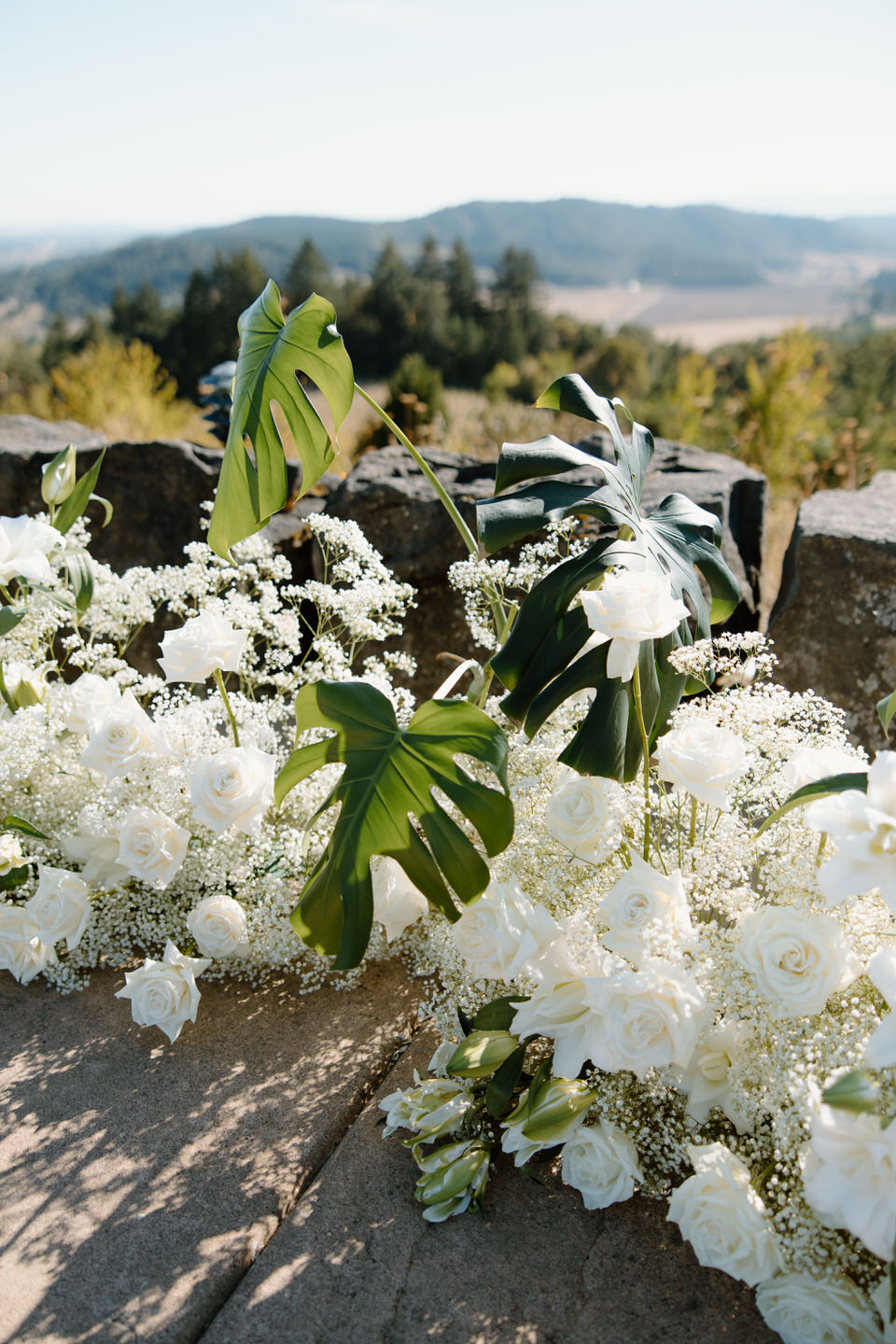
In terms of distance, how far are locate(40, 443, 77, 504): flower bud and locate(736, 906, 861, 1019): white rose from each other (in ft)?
5.54

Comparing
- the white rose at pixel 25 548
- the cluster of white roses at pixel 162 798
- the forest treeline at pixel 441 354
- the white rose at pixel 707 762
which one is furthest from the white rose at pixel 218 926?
the forest treeline at pixel 441 354

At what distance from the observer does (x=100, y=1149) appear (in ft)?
4.38

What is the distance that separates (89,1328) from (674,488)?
2418 millimetres

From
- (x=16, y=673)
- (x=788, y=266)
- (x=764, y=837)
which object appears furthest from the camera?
(x=788, y=266)

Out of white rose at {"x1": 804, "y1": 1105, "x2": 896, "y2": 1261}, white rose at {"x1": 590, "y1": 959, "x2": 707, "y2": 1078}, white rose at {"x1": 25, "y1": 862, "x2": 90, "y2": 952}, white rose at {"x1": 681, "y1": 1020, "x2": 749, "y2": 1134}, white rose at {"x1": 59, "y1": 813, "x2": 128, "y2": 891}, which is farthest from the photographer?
white rose at {"x1": 59, "y1": 813, "x2": 128, "y2": 891}

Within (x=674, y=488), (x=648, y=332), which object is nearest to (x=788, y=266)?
(x=648, y=332)

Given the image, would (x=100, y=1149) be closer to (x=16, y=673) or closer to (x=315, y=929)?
(x=315, y=929)

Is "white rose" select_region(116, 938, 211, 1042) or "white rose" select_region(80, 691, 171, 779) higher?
"white rose" select_region(80, 691, 171, 779)

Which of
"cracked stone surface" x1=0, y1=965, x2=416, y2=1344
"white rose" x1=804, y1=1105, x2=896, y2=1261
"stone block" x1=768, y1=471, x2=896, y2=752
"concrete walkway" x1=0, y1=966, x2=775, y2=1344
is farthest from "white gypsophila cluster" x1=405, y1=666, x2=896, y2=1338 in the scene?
Result: "stone block" x1=768, y1=471, x2=896, y2=752

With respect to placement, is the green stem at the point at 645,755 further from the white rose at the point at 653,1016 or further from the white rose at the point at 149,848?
the white rose at the point at 149,848

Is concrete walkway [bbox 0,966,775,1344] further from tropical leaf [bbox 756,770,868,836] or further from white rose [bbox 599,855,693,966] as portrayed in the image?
tropical leaf [bbox 756,770,868,836]

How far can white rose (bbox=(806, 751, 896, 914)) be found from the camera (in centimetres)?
92

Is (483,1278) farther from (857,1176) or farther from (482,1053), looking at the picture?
(857,1176)

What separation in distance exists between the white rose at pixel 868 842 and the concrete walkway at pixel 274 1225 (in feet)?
1.89
